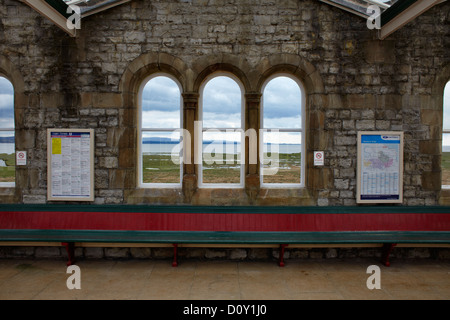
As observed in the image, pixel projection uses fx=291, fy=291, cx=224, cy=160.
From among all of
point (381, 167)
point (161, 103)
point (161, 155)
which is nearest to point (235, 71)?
point (161, 103)

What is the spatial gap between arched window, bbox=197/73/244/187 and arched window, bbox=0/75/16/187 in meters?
3.18

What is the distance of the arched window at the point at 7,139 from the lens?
489cm

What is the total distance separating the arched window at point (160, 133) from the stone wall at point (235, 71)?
28 centimetres

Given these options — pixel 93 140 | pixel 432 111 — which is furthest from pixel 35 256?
pixel 432 111

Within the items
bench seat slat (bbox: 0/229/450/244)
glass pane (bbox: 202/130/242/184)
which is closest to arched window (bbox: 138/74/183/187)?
glass pane (bbox: 202/130/242/184)

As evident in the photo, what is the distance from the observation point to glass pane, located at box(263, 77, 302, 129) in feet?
16.0

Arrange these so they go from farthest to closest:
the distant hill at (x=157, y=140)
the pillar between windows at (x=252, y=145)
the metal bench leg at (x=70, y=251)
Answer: the distant hill at (x=157, y=140) → the pillar between windows at (x=252, y=145) → the metal bench leg at (x=70, y=251)

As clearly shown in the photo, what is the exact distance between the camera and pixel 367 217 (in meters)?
4.50

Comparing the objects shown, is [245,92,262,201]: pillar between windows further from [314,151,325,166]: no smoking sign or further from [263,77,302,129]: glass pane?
[314,151,325,166]: no smoking sign

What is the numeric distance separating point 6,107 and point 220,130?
12.0 feet

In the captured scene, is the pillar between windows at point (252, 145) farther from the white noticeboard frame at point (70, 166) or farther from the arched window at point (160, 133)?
the white noticeboard frame at point (70, 166)

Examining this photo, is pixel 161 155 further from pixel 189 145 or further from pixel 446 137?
pixel 446 137

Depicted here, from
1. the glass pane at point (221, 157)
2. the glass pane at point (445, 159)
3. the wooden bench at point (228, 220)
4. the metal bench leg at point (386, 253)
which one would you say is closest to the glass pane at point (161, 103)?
the glass pane at point (221, 157)

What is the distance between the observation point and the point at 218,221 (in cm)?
447
